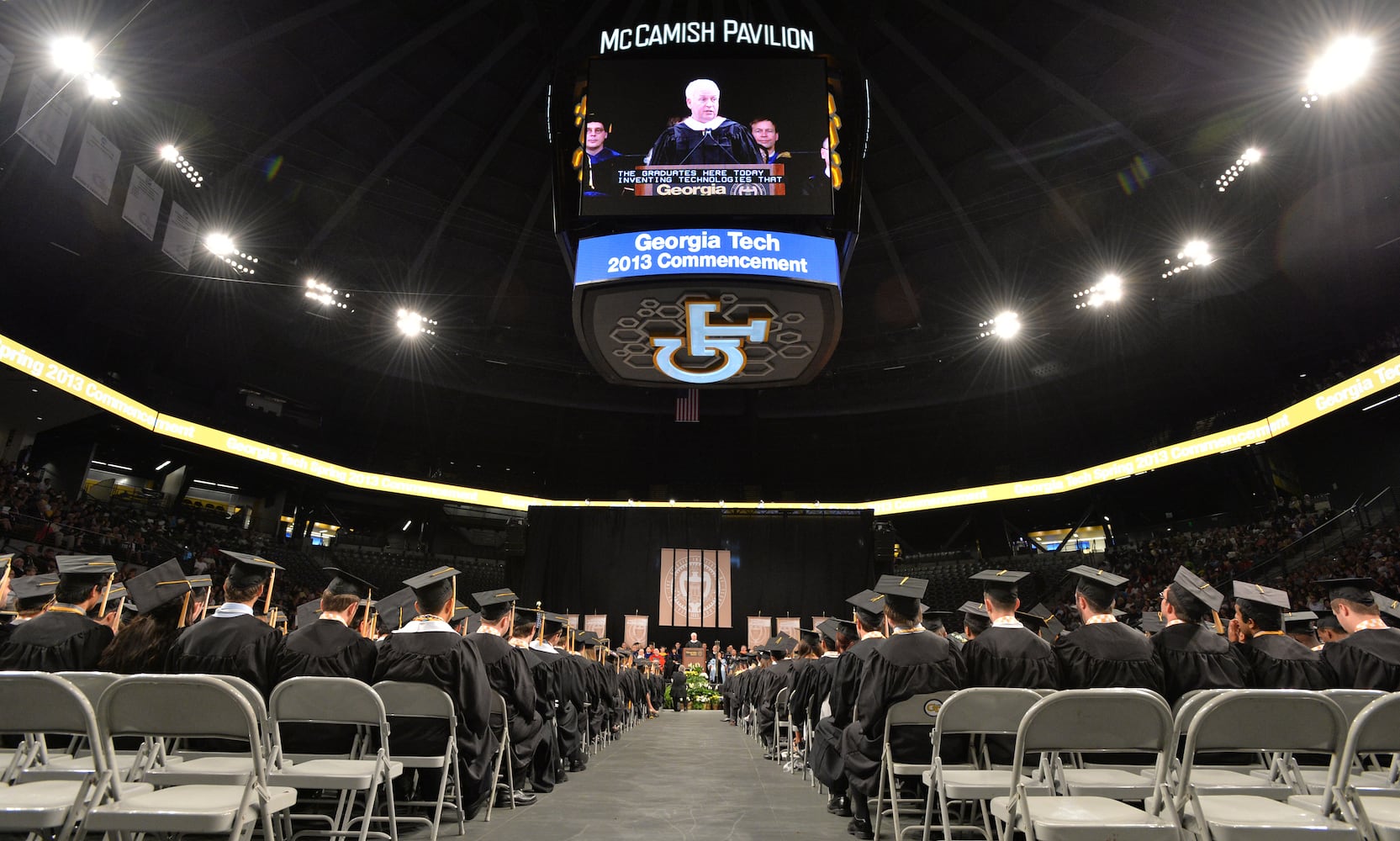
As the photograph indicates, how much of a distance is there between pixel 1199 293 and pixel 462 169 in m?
18.9

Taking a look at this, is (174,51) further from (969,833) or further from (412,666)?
(969,833)

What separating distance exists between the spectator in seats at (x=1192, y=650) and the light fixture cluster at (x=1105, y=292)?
53.5ft

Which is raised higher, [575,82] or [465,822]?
[575,82]

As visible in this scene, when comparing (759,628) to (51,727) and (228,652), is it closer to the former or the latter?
(228,652)

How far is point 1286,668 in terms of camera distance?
409 centimetres

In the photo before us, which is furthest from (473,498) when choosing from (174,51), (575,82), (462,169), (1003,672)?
(1003,672)

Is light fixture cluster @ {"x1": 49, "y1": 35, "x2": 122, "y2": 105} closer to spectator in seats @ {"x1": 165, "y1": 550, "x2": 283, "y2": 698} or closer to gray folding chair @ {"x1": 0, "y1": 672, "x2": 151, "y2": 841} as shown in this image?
spectator in seats @ {"x1": 165, "y1": 550, "x2": 283, "y2": 698}

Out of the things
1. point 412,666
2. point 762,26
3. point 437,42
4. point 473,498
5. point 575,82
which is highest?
point 437,42

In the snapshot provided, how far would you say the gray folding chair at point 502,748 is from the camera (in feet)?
15.4

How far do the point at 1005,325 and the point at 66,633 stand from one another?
2097 cm

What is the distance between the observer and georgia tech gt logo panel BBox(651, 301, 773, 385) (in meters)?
9.12

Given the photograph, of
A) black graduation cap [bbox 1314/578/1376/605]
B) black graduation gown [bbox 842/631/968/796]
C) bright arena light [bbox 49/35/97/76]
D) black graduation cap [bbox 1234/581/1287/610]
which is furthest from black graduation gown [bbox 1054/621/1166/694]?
bright arena light [bbox 49/35/97/76]

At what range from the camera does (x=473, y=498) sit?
25922 mm

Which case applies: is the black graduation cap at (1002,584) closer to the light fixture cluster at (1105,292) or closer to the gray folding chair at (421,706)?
the gray folding chair at (421,706)
